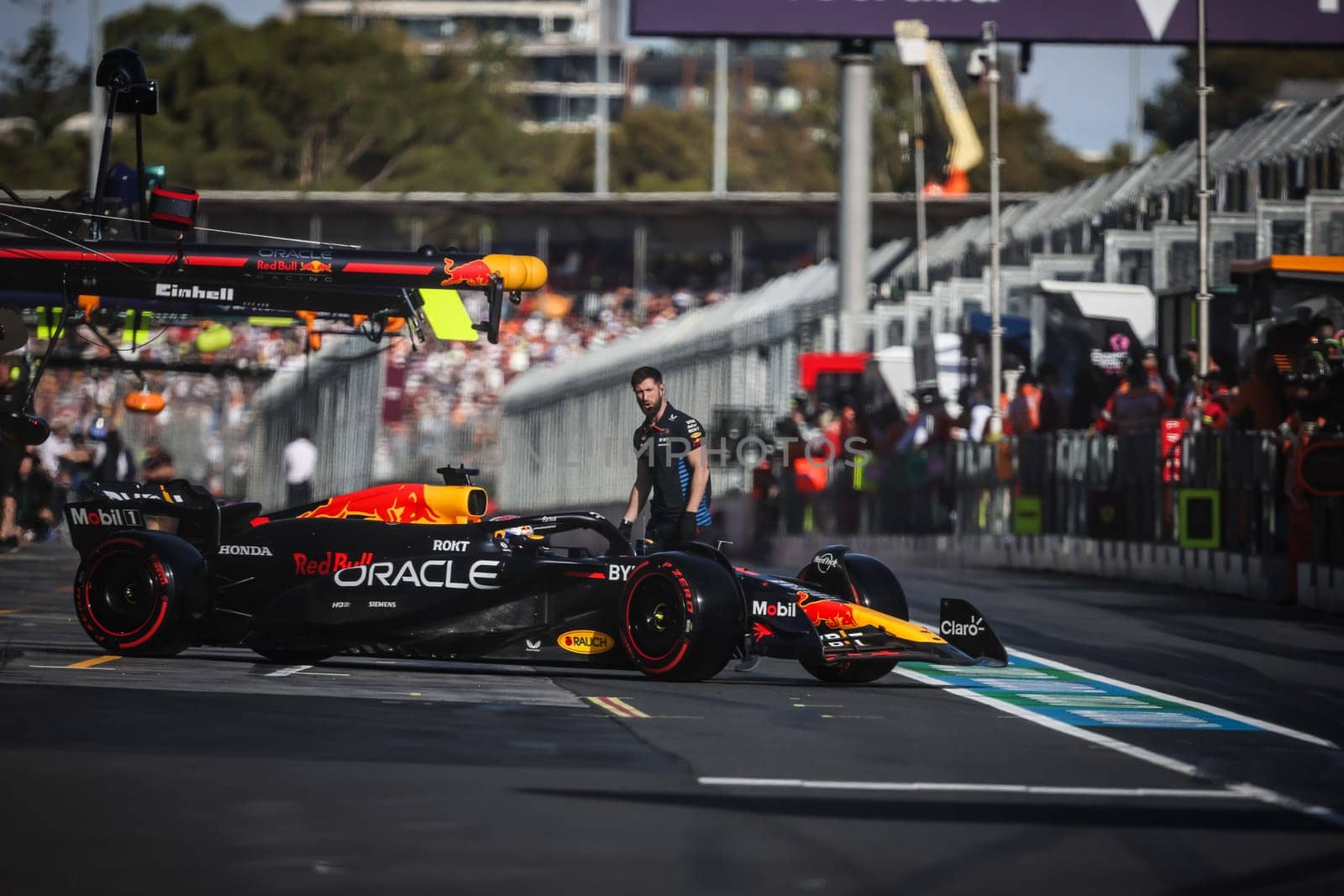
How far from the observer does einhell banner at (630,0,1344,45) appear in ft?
114

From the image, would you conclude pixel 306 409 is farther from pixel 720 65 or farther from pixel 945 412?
pixel 720 65

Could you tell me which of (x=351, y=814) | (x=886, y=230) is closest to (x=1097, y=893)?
(x=351, y=814)

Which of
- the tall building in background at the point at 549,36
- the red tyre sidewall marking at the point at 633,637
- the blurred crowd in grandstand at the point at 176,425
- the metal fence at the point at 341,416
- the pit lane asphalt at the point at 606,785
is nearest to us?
the pit lane asphalt at the point at 606,785

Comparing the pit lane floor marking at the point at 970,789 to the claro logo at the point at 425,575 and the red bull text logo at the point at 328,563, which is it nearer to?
the claro logo at the point at 425,575

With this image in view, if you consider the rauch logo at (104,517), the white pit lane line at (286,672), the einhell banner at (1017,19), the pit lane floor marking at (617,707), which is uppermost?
the einhell banner at (1017,19)

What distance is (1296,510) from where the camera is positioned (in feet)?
56.6

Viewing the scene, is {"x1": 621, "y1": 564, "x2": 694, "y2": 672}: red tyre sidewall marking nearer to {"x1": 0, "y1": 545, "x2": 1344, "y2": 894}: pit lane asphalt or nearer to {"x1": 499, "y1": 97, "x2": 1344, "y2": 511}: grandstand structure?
{"x1": 0, "y1": 545, "x2": 1344, "y2": 894}: pit lane asphalt

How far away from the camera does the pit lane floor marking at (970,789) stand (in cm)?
781

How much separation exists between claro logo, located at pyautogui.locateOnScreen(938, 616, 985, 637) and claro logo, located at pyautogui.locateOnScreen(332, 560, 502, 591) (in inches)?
89.4

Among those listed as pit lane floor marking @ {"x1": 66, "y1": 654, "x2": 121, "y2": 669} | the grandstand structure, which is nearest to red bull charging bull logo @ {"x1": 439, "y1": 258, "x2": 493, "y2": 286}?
pit lane floor marking @ {"x1": 66, "y1": 654, "x2": 121, "y2": 669}

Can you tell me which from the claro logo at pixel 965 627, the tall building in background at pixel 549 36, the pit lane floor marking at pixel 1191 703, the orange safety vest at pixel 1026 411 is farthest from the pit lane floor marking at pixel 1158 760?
the tall building in background at pixel 549 36

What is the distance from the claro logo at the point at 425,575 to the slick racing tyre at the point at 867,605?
A: 168 cm

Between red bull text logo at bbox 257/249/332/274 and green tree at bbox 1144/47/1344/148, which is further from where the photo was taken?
green tree at bbox 1144/47/1344/148

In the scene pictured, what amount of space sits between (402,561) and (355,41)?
75.4m
